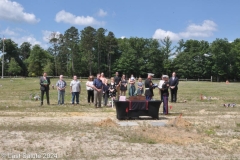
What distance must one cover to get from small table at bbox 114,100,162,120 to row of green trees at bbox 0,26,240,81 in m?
78.0

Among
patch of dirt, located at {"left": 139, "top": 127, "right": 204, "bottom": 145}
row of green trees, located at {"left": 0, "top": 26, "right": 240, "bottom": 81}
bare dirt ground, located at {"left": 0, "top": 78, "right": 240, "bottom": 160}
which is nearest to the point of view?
bare dirt ground, located at {"left": 0, "top": 78, "right": 240, "bottom": 160}

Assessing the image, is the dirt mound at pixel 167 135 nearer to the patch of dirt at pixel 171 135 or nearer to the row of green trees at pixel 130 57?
the patch of dirt at pixel 171 135

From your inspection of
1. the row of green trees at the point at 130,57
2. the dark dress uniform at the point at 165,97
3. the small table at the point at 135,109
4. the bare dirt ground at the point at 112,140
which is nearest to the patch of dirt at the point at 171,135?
the bare dirt ground at the point at 112,140

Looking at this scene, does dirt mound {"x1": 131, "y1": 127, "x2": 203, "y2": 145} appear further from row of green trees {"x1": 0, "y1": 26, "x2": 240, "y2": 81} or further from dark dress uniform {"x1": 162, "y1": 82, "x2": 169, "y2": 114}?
row of green trees {"x1": 0, "y1": 26, "x2": 240, "y2": 81}

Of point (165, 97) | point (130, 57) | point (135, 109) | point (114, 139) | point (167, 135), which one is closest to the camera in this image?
point (114, 139)

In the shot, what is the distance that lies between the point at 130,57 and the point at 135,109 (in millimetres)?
84234

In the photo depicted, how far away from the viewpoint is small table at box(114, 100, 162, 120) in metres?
11.5

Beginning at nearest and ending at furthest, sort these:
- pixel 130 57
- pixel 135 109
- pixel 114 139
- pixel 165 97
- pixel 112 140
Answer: pixel 112 140 < pixel 114 139 < pixel 135 109 < pixel 165 97 < pixel 130 57

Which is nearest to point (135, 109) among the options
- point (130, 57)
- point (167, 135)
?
point (167, 135)

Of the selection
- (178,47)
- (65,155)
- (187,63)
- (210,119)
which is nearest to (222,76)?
(187,63)

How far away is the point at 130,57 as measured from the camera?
95438mm

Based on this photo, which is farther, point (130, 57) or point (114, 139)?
point (130, 57)

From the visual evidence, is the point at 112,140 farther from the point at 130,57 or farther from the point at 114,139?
the point at 130,57

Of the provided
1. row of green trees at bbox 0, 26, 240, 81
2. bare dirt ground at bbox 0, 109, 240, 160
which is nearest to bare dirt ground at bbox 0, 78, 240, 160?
bare dirt ground at bbox 0, 109, 240, 160
